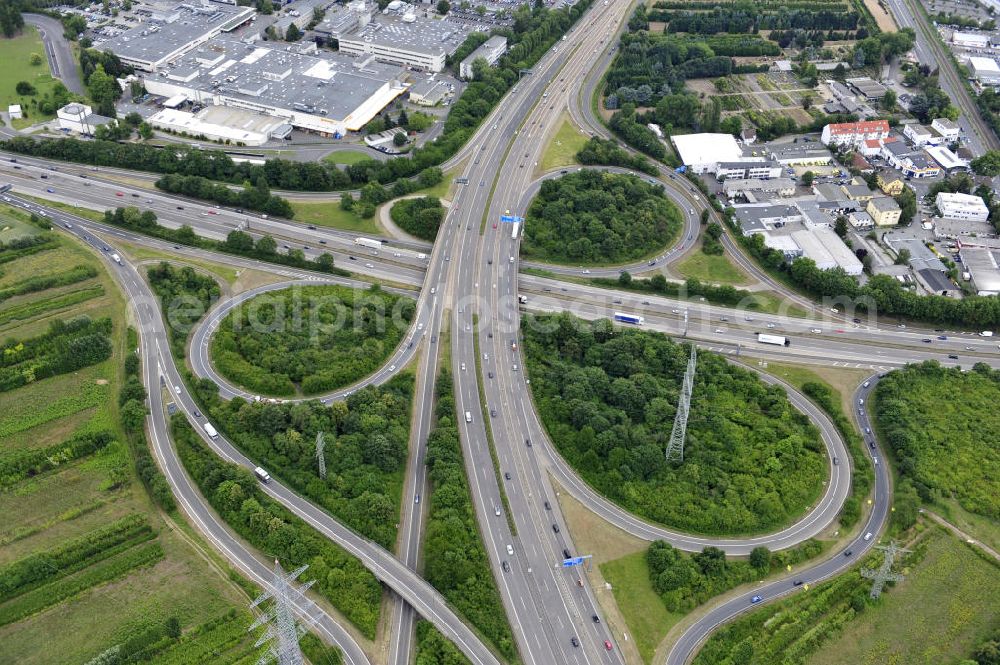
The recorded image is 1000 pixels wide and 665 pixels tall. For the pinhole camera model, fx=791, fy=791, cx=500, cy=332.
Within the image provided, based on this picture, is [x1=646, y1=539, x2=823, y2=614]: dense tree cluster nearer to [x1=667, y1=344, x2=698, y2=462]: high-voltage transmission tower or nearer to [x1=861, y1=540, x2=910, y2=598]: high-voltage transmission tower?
[x1=861, y1=540, x2=910, y2=598]: high-voltage transmission tower

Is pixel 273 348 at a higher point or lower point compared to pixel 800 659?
higher

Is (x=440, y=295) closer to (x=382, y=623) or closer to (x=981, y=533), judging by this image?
(x=382, y=623)

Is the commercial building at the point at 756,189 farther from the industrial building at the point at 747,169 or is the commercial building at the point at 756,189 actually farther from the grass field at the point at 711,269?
the grass field at the point at 711,269

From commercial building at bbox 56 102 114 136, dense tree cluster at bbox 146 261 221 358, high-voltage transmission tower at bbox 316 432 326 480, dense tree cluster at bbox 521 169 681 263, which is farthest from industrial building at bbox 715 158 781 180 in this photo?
commercial building at bbox 56 102 114 136

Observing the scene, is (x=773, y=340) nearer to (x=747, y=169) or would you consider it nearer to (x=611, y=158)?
(x=747, y=169)

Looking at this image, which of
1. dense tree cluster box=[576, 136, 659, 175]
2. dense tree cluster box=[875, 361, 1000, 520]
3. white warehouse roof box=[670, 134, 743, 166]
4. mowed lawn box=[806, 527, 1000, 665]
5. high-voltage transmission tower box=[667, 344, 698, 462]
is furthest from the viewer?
white warehouse roof box=[670, 134, 743, 166]

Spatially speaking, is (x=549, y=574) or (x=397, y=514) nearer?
(x=549, y=574)

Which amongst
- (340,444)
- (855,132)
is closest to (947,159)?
(855,132)

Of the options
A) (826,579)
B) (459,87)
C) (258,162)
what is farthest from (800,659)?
(459,87)
